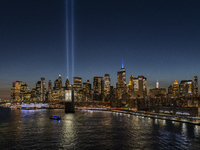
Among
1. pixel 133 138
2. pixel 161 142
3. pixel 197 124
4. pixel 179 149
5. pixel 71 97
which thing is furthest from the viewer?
pixel 71 97

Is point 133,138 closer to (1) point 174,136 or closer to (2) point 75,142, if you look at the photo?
(1) point 174,136

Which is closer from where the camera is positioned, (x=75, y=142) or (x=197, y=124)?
(x=75, y=142)

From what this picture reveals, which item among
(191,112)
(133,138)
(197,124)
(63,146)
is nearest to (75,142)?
(63,146)

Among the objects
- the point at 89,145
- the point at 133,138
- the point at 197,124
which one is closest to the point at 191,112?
the point at 197,124

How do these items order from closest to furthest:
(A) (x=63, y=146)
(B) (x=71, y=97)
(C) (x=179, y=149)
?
(C) (x=179, y=149), (A) (x=63, y=146), (B) (x=71, y=97)

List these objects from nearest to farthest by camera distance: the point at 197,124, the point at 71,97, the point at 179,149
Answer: the point at 179,149, the point at 197,124, the point at 71,97

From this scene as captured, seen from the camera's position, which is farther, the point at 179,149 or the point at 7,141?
the point at 7,141

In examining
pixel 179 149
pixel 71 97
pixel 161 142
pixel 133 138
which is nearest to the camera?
pixel 179 149

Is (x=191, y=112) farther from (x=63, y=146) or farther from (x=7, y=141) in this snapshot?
(x=7, y=141)
